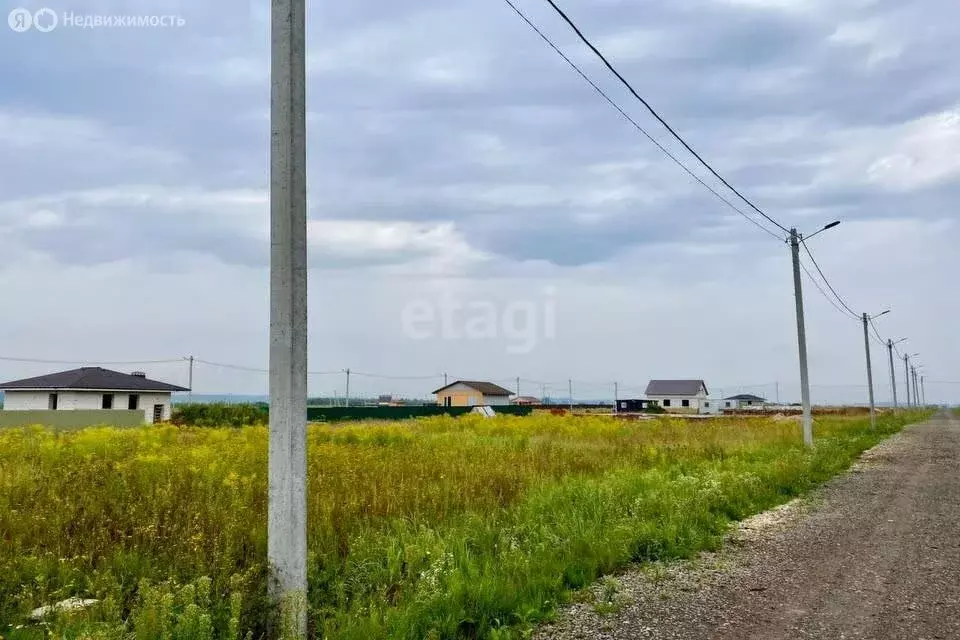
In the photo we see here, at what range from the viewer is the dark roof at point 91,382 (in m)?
36.0

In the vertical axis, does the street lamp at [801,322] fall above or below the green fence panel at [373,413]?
above

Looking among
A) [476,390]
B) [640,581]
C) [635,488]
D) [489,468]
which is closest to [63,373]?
[489,468]

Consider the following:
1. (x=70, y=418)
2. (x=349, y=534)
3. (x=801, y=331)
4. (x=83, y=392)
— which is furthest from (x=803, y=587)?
(x=83, y=392)

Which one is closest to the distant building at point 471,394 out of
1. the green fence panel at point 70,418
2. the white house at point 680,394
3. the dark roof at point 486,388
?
the dark roof at point 486,388

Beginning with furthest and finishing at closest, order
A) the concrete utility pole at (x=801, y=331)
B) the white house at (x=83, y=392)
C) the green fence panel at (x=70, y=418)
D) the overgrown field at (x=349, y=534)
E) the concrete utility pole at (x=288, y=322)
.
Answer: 1. the white house at (x=83, y=392)
2. the green fence panel at (x=70, y=418)
3. the concrete utility pole at (x=801, y=331)
4. the overgrown field at (x=349, y=534)
5. the concrete utility pole at (x=288, y=322)

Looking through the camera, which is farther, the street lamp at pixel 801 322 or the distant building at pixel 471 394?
the distant building at pixel 471 394

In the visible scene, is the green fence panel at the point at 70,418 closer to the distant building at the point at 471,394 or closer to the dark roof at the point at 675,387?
the distant building at the point at 471,394

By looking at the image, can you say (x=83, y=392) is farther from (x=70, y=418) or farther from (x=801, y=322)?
(x=801, y=322)

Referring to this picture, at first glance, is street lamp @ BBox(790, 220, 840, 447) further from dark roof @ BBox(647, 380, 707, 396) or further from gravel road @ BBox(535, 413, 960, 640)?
dark roof @ BBox(647, 380, 707, 396)

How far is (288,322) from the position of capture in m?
4.34

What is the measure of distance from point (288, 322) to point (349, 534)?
346 cm

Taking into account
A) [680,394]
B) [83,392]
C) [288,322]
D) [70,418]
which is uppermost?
[288,322]

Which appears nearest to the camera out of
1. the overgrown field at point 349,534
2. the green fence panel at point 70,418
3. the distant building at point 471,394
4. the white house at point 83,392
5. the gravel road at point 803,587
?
the overgrown field at point 349,534

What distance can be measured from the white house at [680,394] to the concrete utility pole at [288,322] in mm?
92360
